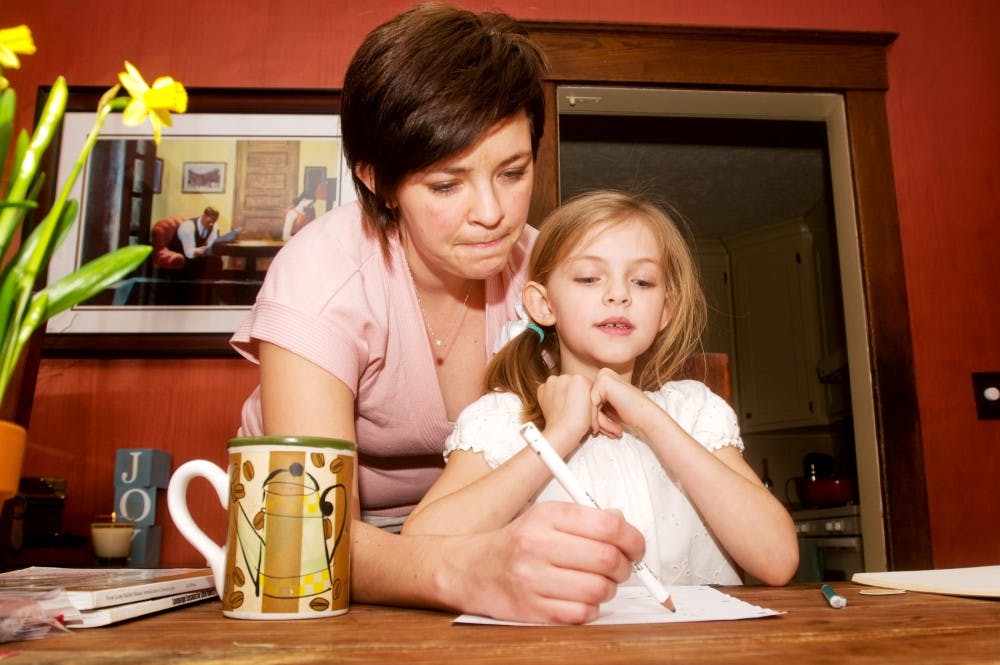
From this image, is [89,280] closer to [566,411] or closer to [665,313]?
[566,411]

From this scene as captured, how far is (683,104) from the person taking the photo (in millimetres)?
2559

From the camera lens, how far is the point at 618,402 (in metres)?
1.12

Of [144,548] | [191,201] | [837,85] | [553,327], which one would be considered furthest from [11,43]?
[837,85]

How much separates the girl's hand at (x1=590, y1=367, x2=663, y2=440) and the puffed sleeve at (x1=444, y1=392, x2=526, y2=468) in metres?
0.12

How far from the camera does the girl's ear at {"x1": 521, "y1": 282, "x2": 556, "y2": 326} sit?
1.30 m

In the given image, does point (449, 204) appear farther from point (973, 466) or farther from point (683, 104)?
point (973, 466)

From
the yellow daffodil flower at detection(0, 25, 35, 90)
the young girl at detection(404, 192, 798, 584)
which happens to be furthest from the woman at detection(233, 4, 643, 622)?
the yellow daffodil flower at detection(0, 25, 35, 90)

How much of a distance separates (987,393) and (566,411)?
70.6 inches

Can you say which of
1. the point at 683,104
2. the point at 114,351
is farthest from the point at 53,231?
the point at 683,104

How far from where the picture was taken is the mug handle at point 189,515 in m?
0.66

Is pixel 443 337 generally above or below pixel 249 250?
below

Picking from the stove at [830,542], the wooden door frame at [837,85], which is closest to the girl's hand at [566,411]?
the wooden door frame at [837,85]

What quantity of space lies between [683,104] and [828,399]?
2846 millimetres

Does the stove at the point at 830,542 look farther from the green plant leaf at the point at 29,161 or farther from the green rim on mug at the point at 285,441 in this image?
the green plant leaf at the point at 29,161
